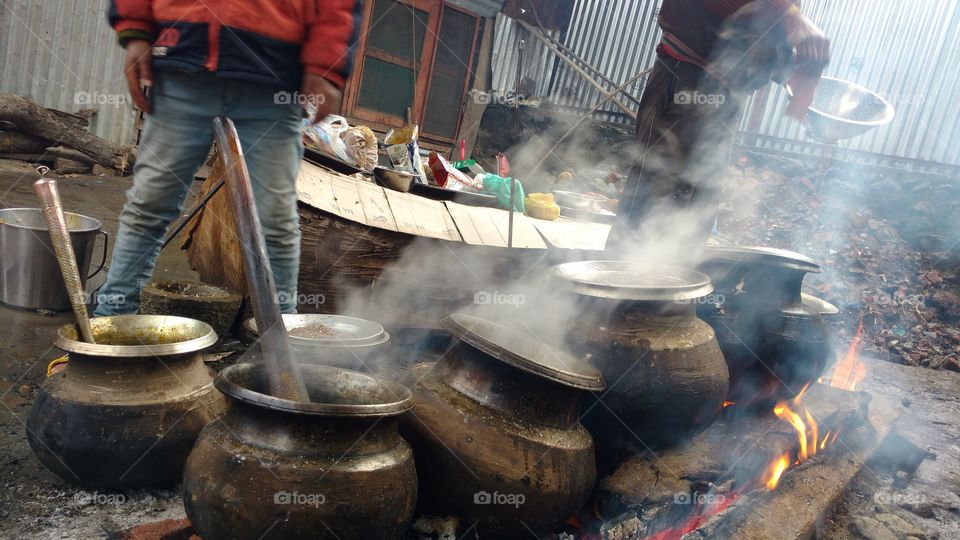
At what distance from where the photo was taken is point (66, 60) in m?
9.39

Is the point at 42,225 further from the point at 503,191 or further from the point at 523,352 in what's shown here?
the point at 503,191

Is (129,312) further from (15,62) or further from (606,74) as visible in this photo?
(606,74)

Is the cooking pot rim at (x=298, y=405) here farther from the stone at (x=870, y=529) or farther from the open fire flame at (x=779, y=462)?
the stone at (x=870, y=529)

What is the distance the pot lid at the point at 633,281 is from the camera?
2.84 meters

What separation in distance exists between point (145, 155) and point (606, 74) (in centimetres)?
1124

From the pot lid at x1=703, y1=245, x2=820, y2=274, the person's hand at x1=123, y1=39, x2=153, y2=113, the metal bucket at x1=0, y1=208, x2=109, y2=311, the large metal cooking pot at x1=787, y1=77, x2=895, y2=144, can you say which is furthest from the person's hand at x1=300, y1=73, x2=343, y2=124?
the large metal cooking pot at x1=787, y1=77, x2=895, y2=144

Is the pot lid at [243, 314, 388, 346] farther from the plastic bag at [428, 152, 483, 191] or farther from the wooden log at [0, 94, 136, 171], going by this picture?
the wooden log at [0, 94, 136, 171]

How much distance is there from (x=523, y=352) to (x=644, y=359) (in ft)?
1.90

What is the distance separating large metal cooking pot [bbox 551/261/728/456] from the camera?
2.80 meters

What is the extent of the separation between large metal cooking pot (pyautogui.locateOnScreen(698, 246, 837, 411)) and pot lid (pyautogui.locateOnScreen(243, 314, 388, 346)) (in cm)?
177

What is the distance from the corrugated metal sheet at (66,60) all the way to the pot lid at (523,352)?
368 inches

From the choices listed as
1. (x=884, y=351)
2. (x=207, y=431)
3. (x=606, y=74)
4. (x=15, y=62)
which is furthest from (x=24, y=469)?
(x=606, y=74)

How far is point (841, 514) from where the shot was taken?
3129 millimetres

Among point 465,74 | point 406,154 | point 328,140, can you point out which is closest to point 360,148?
point 328,140
